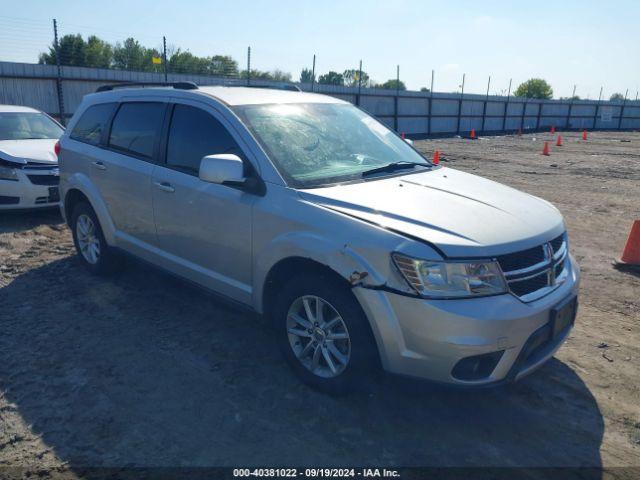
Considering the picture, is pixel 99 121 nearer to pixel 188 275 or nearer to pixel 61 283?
pixel 61 283

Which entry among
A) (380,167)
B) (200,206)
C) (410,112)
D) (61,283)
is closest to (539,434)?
(380,167)

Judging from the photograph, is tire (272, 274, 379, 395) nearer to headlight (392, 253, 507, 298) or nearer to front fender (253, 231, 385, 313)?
front fender (253, 231, 385, 313)

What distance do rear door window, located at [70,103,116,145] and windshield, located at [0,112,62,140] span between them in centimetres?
383

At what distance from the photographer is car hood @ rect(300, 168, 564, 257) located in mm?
2812

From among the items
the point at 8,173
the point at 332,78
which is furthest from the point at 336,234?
the point at 332,78

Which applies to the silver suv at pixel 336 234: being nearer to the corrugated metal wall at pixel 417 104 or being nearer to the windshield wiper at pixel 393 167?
the windshield wiper at pixel 393 167

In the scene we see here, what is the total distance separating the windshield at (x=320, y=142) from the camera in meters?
3.54

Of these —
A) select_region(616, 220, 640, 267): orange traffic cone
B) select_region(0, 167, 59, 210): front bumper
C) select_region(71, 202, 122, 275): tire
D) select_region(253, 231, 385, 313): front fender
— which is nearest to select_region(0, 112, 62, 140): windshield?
select_region(0, 167, 59, 210): front bumper

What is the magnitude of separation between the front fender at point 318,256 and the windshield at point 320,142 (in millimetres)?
417

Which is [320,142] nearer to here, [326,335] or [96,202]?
[326,335]

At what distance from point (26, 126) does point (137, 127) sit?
546cm

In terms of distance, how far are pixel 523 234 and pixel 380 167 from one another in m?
1.25

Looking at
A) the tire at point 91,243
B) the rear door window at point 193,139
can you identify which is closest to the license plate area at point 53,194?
the tire at point 91,243

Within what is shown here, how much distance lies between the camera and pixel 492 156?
64.3 feet
